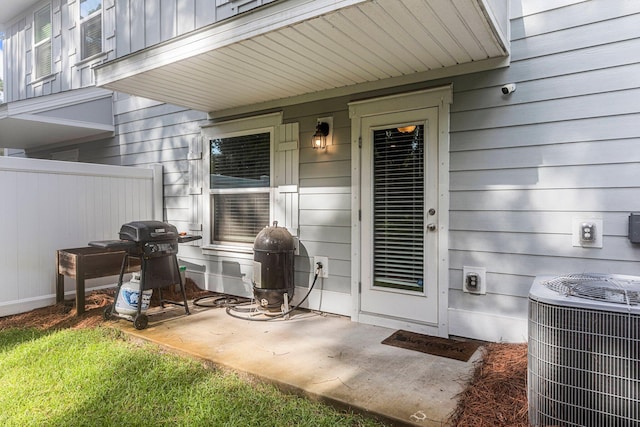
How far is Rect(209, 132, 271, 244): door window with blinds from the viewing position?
4.64 meters

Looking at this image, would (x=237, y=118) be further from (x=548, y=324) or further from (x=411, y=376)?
(x=548, y=324)

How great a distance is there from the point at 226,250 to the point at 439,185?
2.80 meters

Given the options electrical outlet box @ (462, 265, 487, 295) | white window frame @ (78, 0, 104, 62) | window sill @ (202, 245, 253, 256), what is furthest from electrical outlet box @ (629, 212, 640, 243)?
white window frame @ (78, 0, 104, 62)

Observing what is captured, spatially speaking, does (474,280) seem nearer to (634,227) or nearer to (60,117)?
(634,227)

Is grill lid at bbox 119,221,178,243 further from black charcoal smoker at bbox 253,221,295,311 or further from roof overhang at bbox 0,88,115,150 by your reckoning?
roof overhang at bbox 0,88,115,150

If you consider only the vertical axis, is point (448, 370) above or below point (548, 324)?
below

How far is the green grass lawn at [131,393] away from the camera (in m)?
2.13

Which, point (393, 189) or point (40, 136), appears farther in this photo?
point (40, 136)

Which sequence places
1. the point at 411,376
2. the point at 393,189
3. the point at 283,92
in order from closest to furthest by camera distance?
1. the point at 411,376
2. the point at 393,189
3. the point at 283,92

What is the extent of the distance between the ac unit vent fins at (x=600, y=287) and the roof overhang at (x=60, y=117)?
256 inches

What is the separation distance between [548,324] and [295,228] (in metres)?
2.85

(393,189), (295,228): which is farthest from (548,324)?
(295,228)

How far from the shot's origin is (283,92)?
4152 millimetres

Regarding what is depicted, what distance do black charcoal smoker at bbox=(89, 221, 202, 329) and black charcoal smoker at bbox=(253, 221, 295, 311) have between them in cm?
88
